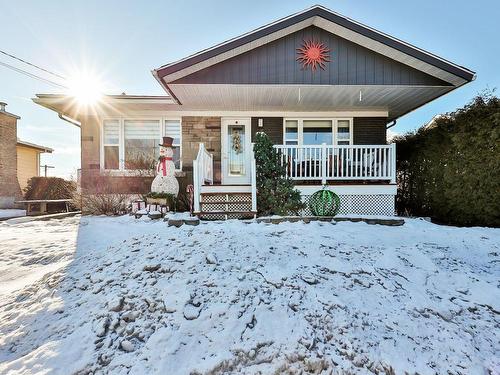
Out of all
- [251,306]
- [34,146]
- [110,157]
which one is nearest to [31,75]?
[110,157]

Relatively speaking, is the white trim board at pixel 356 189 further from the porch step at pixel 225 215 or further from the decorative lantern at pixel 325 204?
the porch step at pixel 225 215

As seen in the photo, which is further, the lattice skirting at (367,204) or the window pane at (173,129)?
the window pane at (173,129)

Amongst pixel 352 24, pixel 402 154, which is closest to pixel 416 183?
pixel 402 154

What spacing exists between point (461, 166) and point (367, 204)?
2154 mm

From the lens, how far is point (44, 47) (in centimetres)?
964

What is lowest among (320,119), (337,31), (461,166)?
(461,166)

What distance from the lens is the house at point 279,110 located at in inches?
275

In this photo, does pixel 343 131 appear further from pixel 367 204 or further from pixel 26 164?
pixel 26 164

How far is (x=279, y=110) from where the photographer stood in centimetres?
898

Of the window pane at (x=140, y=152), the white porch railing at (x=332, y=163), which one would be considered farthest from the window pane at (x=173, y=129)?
the white porch railing at (x=332, y=163)

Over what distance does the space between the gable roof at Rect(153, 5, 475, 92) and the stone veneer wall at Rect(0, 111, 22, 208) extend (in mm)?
11610

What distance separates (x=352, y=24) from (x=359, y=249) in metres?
5.93

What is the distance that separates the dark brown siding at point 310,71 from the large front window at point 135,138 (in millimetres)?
2476

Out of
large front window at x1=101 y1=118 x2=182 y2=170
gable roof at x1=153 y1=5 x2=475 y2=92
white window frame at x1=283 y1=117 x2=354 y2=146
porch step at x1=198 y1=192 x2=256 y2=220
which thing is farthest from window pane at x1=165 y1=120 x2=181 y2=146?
porch step at x1=198 y1=192 x2=256 y2=220
